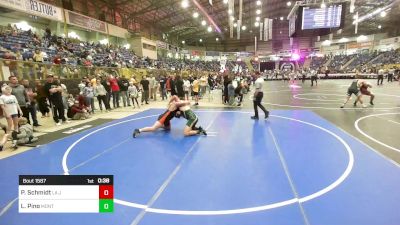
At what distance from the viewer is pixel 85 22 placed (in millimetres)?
24844

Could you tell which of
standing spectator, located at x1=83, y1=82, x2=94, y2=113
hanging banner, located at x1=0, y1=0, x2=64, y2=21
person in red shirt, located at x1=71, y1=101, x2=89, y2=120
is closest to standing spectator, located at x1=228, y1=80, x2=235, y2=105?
standing spectator, located at x1=83, y1=82, x2=94, y2=113

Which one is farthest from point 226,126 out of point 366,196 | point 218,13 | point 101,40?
point 218,13

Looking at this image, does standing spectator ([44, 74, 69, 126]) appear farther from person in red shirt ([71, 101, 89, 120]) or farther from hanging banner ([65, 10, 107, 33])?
hanging banner ([65, 10, 107, 33])

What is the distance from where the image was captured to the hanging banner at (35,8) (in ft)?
52.7

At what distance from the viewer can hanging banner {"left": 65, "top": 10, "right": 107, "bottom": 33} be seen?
894 inches

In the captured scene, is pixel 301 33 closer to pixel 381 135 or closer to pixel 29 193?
pixel 381 135

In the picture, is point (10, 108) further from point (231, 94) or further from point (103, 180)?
point (231, 94)

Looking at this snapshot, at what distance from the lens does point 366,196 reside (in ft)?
11.7

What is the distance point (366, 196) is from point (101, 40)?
31.6 metres
